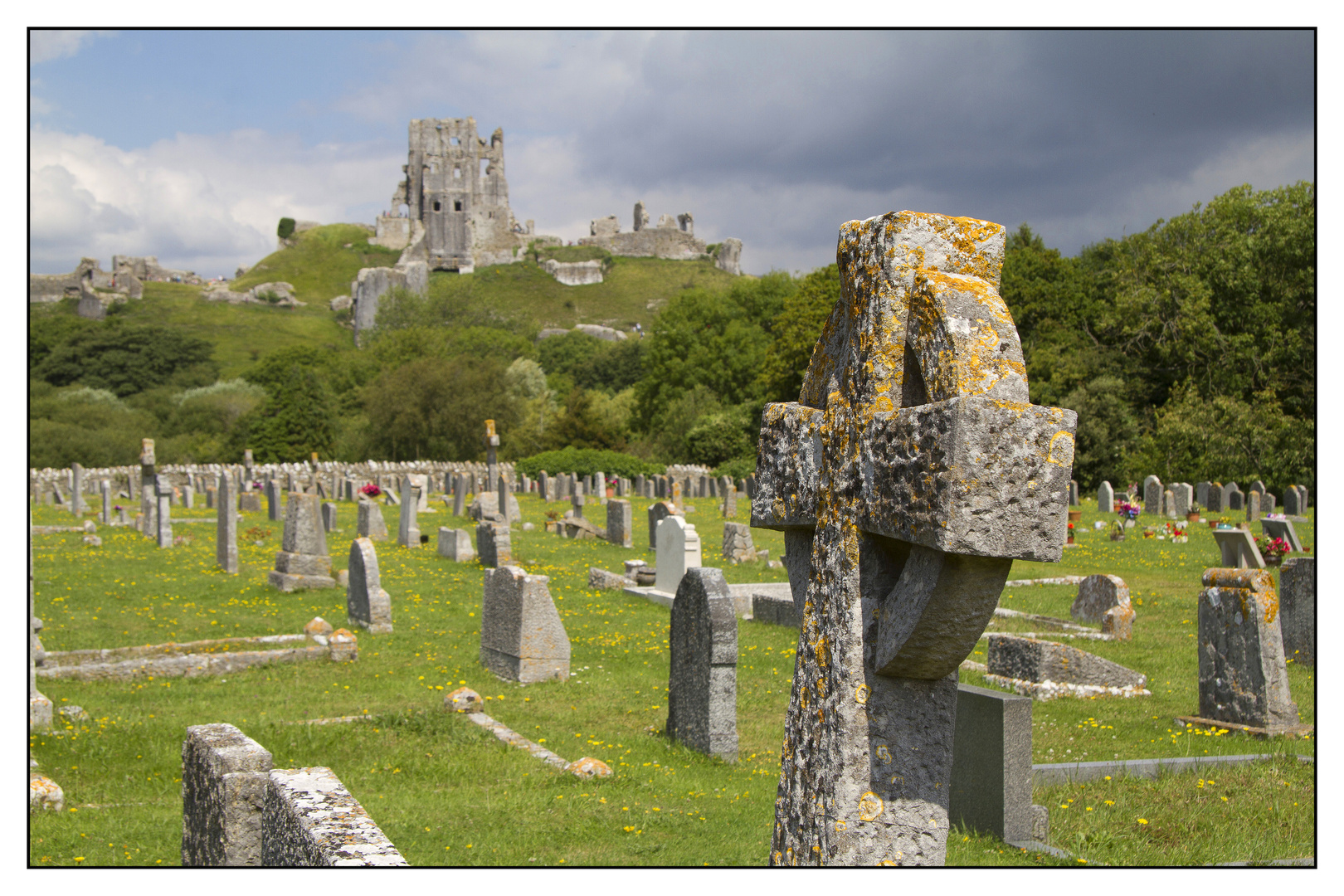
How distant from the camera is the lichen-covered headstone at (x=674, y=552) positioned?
14.5 m

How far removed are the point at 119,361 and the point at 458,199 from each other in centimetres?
5974

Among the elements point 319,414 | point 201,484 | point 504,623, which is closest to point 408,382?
point 319,414

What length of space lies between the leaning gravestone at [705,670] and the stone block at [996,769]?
2227mm

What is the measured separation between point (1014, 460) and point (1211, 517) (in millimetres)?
27375

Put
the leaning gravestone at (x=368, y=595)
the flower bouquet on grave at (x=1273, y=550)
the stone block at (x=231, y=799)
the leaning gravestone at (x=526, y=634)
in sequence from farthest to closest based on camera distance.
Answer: the flower bouquet on grave at (x=1273, y=550) < the leaning gravestone at (x=368, y=595) < the leaning gravestone at (x=526, y=634) < the stone block at (x=231, y=799)

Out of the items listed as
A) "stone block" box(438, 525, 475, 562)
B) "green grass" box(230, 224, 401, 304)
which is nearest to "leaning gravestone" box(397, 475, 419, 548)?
"stone block" box(438, 525, 475, 562)

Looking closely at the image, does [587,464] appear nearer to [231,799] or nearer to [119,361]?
[231,799]

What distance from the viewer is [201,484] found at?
40344mm

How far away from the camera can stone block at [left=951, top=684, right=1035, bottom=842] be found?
17.7ft

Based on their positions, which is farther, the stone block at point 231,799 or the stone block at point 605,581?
the stone block at point 605,581

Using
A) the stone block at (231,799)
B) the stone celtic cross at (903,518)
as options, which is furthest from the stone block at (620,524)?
the stone celtic cross at (903,518)

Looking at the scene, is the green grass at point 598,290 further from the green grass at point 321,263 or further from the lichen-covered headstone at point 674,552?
the lichen-covered headstone at point 674,552

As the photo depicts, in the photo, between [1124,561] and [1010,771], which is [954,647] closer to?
[1010,771]

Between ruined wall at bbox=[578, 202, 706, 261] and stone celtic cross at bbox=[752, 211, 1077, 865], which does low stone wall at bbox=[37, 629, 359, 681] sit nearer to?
stone celtic cross at bbox=[752, 211, 1077, 865]
